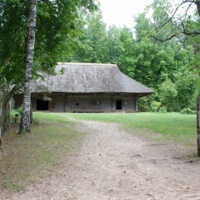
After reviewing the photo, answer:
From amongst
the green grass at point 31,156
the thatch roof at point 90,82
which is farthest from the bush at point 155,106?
the green grass at point 31,156

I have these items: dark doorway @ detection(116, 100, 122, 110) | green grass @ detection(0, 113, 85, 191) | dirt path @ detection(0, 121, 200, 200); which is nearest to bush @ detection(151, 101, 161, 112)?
dark doorway @ detection(116, 100, 122, 110)

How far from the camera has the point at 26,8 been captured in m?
13.2

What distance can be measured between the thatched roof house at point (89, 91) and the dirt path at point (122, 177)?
888 inches

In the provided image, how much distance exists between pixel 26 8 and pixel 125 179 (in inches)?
394

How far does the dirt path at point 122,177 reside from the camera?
507 centimetres

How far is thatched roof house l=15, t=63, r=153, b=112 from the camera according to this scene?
31.7m

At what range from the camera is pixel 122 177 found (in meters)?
6.14

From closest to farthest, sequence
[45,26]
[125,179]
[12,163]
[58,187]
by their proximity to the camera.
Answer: [58,187] → [125,179] → [12,163] → [45,26]

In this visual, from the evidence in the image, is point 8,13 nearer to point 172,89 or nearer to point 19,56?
point 19,56

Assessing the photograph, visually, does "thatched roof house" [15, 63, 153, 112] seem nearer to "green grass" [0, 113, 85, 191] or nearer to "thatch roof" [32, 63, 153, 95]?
"thatch roof" [32, 63, 153, 95]

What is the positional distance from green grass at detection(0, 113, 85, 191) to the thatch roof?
19319mm

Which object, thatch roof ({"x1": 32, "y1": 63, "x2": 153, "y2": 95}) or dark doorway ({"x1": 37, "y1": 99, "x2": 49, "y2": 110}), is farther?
dark doorway ({"x1": 37, "y1": 99, "x2": 49, "y2": 110})

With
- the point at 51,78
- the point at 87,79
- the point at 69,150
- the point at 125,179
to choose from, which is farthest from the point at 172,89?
the point at 125,179

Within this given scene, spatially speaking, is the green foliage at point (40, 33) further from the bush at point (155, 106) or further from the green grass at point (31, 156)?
the bush at point (155, 106)
